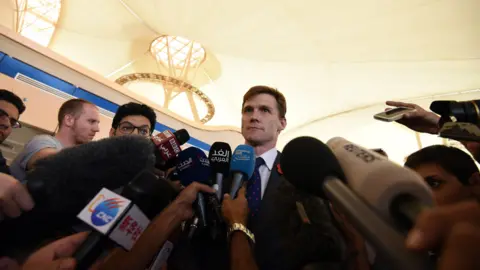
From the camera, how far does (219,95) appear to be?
1144cm

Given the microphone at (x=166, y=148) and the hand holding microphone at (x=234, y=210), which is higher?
the microphone at (x=166, y=148)

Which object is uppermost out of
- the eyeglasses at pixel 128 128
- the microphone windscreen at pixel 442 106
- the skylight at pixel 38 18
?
the skylight at pixel 38 18

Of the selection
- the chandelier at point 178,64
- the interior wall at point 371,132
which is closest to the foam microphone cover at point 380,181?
the chandelier at point 178,64

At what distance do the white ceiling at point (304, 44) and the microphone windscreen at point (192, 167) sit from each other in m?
8.17

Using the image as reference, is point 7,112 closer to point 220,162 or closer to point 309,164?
point 220,162

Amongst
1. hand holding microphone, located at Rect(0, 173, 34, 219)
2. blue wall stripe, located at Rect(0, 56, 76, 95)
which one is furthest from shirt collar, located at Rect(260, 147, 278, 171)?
blue wall stripe, located at Rect(0, 56, 76, 95)

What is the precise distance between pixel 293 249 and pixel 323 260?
0.30 ft

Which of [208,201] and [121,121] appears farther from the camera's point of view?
[121,121]

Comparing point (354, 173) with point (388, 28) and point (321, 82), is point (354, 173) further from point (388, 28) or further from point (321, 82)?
point (321, 82)

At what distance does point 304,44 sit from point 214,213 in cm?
925

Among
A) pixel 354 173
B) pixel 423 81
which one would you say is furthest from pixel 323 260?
pixel 423 81

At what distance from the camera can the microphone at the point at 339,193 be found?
412 millimetres

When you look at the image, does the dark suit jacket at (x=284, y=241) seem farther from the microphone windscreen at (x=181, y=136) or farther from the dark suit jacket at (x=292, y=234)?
the microphone windscreen at (x=181, y=136)

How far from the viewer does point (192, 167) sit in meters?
1.19
